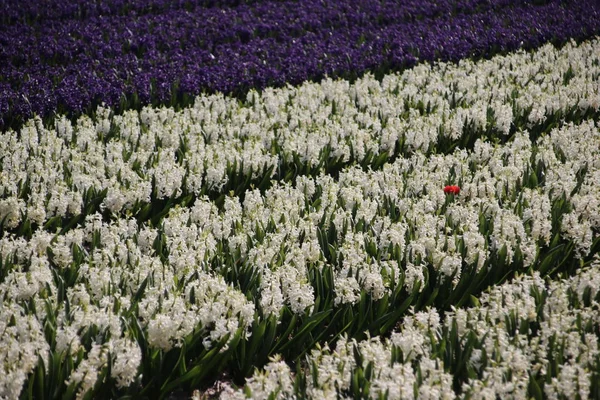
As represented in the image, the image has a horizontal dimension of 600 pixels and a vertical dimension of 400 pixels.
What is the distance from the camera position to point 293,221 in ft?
18.8

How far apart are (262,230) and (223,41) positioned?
7.20 metres

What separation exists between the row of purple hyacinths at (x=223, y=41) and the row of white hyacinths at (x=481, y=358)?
574cm

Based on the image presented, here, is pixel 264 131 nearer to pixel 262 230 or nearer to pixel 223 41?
pixel 262 230

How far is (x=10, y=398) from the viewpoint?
3598mm

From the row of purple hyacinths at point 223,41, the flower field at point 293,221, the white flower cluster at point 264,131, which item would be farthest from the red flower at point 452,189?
the row of purple hyacinths at point 223,41

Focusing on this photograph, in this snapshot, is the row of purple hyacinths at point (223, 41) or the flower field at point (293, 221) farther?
the row of purple hyacinths at point (223, 41)

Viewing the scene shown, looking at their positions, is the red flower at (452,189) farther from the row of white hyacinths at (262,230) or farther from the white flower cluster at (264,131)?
the white flower cluster at (264,131)

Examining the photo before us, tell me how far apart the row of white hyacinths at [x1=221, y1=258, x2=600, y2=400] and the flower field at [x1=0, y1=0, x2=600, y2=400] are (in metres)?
0.01

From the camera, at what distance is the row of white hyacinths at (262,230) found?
4.07 meters

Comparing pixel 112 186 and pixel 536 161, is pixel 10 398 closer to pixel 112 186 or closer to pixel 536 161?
pixel 112 186

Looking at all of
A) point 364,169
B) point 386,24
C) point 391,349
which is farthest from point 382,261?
point 386,24

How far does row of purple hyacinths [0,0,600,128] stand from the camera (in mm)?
9203

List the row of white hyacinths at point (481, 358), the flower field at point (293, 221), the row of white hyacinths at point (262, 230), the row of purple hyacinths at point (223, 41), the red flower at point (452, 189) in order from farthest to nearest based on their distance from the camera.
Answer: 1. the row of purple hyacinths at point (223, 41)
2. the red flower at point (452, 189)
3. the row of white hyacinths at point (262, 230)
4. the flower field at point (293, 221)
5. the row of white hyacinths at point (481, 358)

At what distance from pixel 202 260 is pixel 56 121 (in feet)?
12.0
